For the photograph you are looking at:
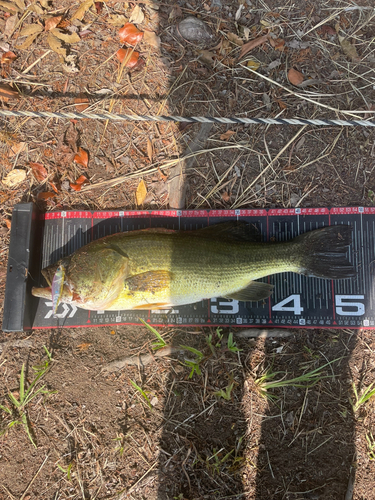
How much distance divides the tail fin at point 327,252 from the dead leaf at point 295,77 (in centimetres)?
206

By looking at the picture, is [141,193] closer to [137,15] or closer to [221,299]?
[221,299]

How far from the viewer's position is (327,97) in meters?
3.94

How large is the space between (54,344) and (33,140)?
2.88 metres

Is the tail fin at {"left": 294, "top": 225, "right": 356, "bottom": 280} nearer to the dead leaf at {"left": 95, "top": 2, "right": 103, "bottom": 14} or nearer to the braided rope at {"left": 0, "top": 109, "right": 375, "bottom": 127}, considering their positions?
the braided rope at {"left": 0, "top": 109, "right": 375, "bottom": 127}

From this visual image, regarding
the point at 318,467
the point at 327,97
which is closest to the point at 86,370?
the point at 318,467

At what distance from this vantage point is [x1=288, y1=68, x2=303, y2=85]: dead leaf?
12.8 ft

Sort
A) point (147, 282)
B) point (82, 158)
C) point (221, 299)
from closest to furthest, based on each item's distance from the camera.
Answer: point (147, 282), point (221, 299), point (82, 158)

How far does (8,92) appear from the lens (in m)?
4.04

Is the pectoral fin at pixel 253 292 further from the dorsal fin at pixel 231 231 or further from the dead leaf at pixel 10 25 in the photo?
the dead leaf at pixel 10 25

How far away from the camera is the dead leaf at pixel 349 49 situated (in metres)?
3.95

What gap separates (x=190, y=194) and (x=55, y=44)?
112 inches

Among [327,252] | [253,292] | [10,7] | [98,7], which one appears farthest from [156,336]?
[10,7]

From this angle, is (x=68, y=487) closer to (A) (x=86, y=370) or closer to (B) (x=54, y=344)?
(A) (x=86, y=370)

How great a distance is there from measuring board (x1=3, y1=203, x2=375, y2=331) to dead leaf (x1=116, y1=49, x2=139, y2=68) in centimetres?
211
